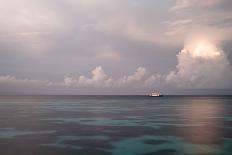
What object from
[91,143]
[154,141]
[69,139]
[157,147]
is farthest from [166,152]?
[69,139]

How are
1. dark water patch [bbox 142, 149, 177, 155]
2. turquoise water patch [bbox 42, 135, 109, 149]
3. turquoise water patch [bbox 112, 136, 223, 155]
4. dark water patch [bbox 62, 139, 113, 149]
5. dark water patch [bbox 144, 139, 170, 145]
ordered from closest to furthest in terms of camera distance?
dark water patch [bbox 142, 149, 177, 155], turquoise water patch [bbox 112, 136, 223, 155], dark water patch [bbox 62, 139, 113, 149], turquoise water patch [bbox 42, 135, 109, 149], dark water patch [bbox 144, 139, 170, 145]

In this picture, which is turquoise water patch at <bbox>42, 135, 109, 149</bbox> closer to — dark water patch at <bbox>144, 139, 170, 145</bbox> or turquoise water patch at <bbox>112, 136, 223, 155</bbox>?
turquoise water patch at <bbox>112, 136, 223, 155</bbox>

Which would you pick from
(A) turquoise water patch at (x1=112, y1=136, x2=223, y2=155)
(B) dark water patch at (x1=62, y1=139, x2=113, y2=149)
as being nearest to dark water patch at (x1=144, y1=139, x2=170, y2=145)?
(A) turquoise water patch at (x1=112, y1=136, x2=223, y2=155)

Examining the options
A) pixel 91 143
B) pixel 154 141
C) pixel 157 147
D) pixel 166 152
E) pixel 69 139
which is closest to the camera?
pixel 166 152

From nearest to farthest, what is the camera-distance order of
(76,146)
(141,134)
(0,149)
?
(0,149), (76,146), (141,134)

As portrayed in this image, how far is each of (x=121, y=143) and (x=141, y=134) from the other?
7792mm

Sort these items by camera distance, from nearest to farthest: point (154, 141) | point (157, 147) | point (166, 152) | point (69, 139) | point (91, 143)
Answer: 1. point (166, 152)
2. point (157, 147)
3. point (91, 143)
4. point (154, 141)
5. point (69, 139)

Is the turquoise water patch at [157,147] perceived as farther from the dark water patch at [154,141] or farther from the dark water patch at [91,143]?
the dark water patch at [91,143]

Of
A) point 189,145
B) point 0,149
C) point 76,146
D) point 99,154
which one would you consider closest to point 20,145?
point 0,149

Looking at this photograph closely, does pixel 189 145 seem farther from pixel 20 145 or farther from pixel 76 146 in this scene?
pixel 20 145

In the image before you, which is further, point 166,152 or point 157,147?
point 157,147

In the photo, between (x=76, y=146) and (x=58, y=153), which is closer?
(x=58, y=153)

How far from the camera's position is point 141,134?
135 ft

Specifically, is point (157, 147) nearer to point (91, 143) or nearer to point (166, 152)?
point (166, 152)
